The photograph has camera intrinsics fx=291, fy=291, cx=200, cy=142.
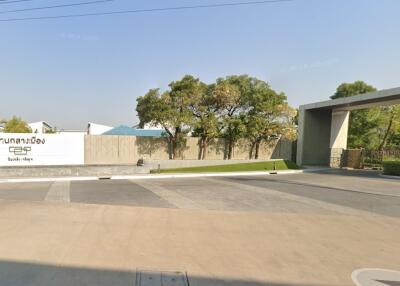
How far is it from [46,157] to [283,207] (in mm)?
17873

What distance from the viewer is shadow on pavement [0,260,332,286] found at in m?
3.72

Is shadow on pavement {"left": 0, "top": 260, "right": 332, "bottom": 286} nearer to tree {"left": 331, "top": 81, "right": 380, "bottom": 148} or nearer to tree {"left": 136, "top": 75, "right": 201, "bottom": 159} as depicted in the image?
tree {"left": 136, "top": 75, "right": 201, "bottom": 159}

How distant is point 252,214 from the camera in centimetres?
768

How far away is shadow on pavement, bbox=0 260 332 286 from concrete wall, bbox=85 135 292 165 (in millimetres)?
18205

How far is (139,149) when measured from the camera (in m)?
22.8

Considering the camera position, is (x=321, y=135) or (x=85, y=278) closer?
(x=85, y=278)

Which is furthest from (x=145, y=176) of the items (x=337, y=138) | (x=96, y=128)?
(x=96, y=128)

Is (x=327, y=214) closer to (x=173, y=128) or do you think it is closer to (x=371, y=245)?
(x=371, y=245)

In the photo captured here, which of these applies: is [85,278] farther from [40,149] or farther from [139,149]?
[139,149]

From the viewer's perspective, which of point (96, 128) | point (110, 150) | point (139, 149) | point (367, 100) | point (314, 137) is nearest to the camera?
point (367, 100)

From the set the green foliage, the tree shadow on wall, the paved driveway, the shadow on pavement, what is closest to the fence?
the green foliage

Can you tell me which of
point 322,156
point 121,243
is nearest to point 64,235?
point 121,243

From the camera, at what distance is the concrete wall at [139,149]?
21.7 m

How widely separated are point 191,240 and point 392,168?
62.5 feet
